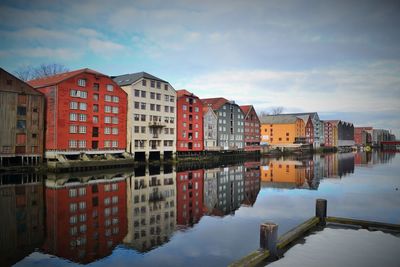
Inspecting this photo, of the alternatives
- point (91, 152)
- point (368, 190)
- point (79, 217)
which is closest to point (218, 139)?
point (91, 152)

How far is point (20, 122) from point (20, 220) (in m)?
34.7

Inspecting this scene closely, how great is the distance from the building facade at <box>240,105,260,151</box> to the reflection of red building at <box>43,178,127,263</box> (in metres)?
75.7

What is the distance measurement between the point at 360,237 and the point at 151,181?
92.5ft

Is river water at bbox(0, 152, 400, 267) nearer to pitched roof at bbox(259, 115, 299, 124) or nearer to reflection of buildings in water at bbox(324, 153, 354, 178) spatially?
reflection of buildings in water at bbox(324, 153, 354, 178)

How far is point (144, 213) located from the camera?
75.2ft

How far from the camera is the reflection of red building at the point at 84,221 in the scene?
603 inches

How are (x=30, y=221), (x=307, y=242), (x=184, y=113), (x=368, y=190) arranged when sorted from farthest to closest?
(x=184, y=113), (x=368, y=190), (x=30, y=221), (x=307, y=242)

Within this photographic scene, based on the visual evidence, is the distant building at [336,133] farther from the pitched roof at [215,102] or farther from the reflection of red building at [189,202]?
the reflection of red building at [189,202]

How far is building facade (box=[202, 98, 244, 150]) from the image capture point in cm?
9207

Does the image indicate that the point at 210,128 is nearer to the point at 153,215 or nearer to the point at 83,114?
the point at 83,114

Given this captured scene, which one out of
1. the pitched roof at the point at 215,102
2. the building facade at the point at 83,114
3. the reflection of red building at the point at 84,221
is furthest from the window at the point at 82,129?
the pitched roof at the point at 215,102

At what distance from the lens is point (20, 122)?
4975 centimetres

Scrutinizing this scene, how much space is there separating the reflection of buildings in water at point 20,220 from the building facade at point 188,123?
44.6 m

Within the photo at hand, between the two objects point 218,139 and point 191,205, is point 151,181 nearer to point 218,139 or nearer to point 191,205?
point 191,205
